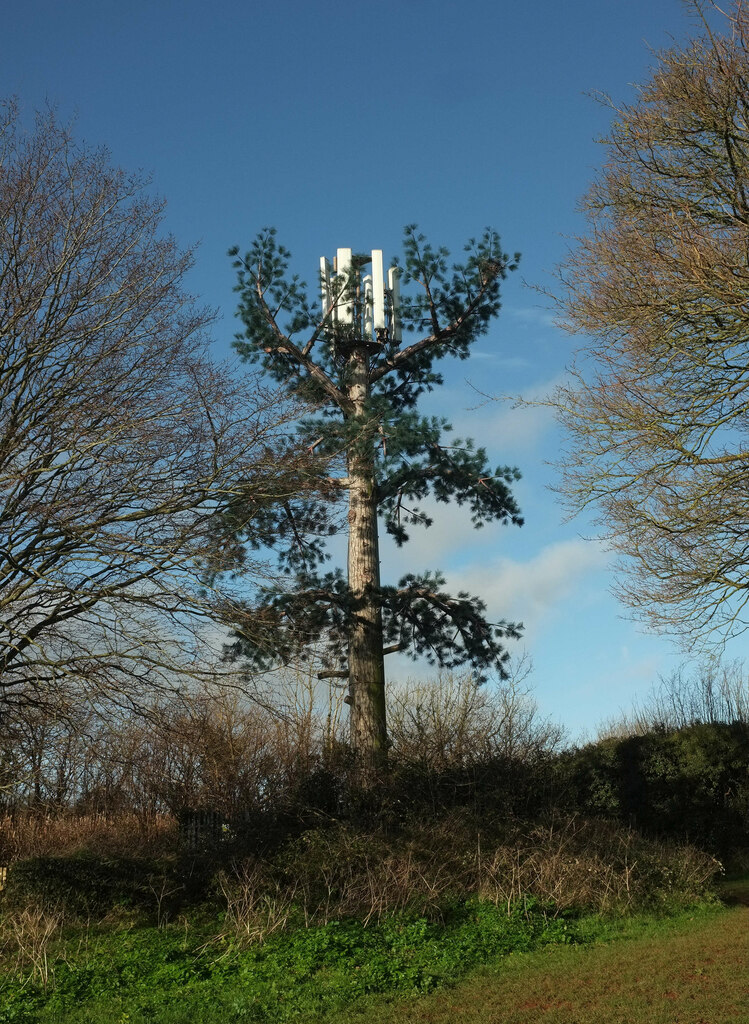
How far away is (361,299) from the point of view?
17.6 metres

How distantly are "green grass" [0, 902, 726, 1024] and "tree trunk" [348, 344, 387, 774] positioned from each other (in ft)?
14.0

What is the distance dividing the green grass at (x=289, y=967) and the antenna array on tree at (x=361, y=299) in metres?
10.5

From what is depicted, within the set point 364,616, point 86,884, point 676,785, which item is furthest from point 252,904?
point 676,785

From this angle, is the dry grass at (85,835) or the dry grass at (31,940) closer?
the dry grass at (31,940)

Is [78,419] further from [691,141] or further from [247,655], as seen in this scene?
[691,141]

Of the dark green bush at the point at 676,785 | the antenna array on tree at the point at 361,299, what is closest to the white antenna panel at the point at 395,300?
the antenna array on tree at the point at 361,299

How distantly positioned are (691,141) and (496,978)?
33.8ft

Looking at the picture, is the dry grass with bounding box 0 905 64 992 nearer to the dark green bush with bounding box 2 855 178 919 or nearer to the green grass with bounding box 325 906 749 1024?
the dark green bush with bounding box 2 855 178 919

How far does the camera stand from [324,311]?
1702 cm

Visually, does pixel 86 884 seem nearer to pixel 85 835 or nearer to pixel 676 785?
pixel 85 835

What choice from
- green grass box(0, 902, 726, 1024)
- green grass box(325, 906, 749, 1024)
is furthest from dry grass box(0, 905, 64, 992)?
green grass box(325, 906, 749, 1024)

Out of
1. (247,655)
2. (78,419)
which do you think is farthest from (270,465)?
(247,655)

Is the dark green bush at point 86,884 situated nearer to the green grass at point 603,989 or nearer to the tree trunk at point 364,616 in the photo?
the tree trunk at point 364,616

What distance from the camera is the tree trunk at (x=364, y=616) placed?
1485cm
